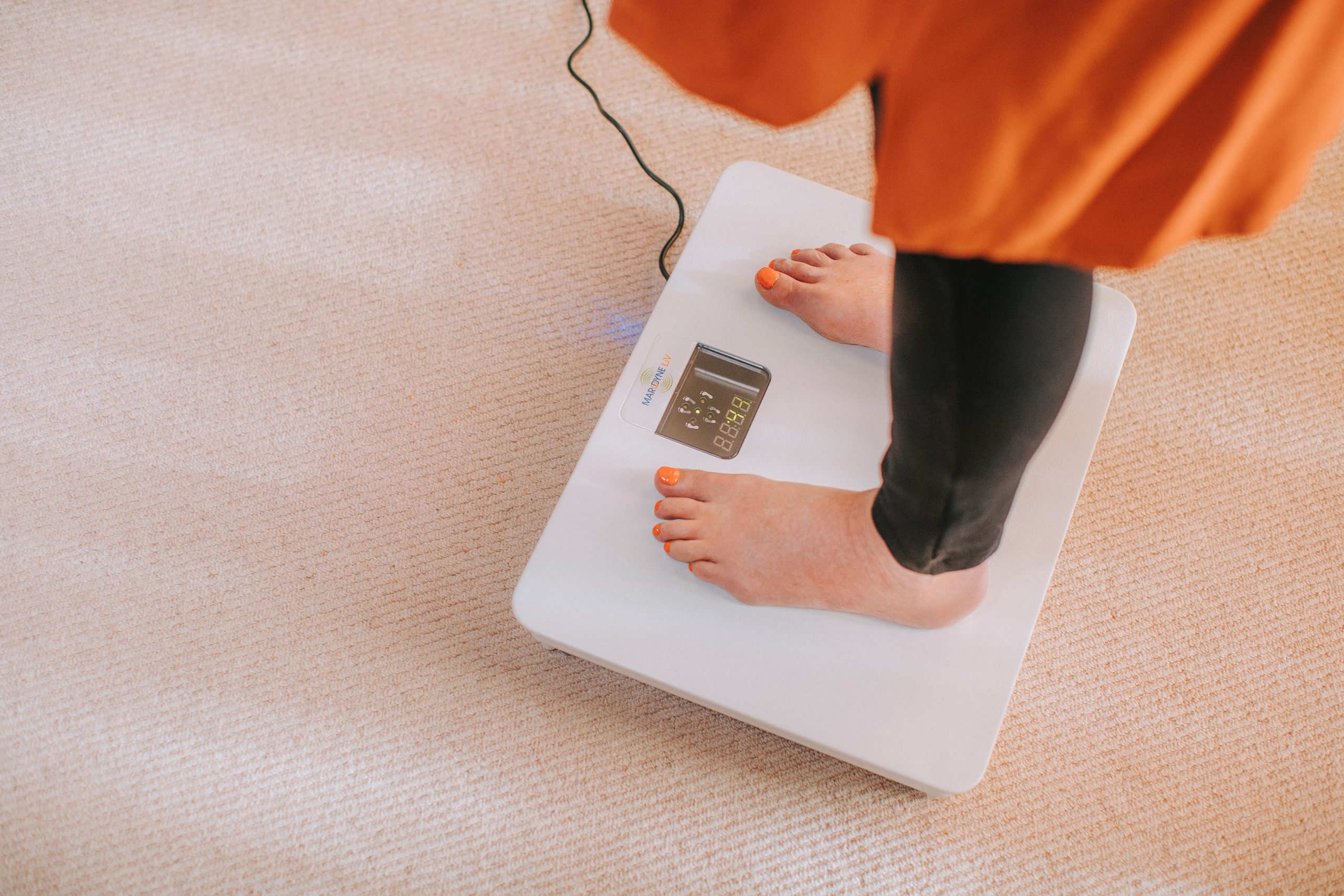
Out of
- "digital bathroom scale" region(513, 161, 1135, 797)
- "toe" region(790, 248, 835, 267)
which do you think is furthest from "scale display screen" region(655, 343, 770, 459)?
"toe" region(790, 248, 835, 267)

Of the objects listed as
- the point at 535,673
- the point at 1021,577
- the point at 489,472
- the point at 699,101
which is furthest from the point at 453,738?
the point at 699,101

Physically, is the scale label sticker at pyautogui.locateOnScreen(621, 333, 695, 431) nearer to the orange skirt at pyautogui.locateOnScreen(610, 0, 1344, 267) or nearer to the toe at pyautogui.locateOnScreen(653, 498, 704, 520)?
the toe at pyautogui.locateOnScreen(653, 498, 704, 520)

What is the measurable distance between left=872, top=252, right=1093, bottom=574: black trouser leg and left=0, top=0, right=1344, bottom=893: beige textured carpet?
38 cm

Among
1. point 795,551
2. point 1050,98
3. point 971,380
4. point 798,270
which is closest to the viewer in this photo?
point 1050,98

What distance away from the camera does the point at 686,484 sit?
0.73 meters

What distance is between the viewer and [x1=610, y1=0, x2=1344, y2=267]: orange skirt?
0.26 meters

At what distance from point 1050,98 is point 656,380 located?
0.52 meters

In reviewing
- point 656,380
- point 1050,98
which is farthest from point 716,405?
point 1050,98

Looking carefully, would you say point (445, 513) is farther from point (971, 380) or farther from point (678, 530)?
point (971, 380)

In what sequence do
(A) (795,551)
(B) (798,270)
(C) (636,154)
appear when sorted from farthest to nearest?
(C) (636,154)
(B) (798,270)
(A) (795,551)

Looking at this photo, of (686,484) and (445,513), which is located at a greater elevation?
(686,484)

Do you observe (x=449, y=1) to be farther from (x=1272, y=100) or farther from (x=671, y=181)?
(x=1272, y=100)

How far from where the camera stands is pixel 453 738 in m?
0.80

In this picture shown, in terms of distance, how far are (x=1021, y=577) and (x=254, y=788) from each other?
70 cm
